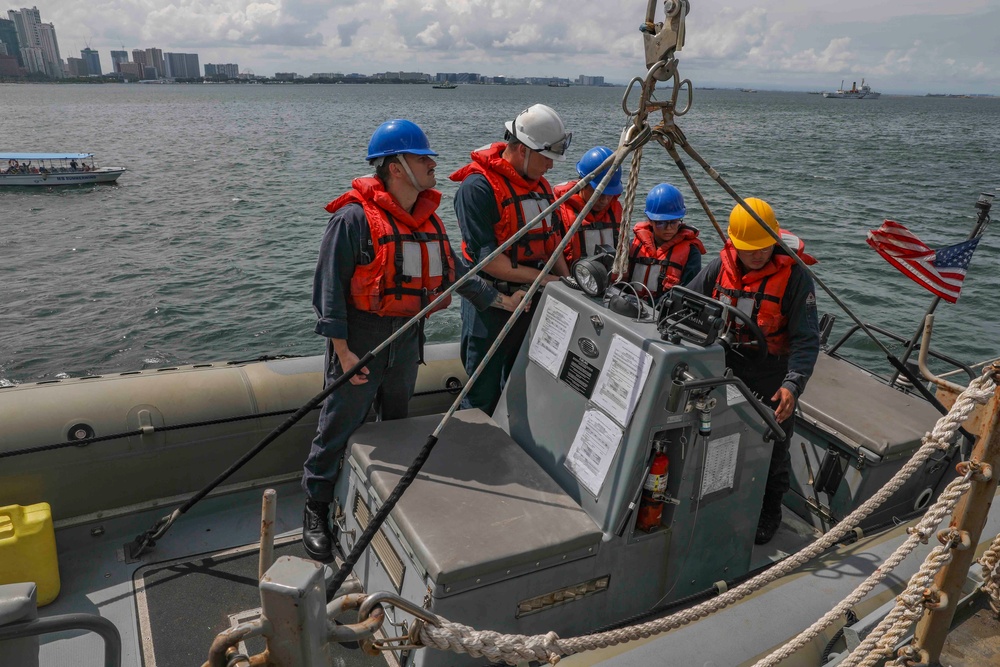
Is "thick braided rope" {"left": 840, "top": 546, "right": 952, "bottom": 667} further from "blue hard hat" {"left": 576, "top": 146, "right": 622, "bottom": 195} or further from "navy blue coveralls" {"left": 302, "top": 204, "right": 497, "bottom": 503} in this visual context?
"blue hard hat" {"left": 576, "top": 146, "right": 622, "bottom": 195}

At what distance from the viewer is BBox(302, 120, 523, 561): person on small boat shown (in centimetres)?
304

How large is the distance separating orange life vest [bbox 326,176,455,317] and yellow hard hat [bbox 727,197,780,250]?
1460mm

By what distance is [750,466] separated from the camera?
9.94 ft

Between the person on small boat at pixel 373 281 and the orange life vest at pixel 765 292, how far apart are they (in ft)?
4.21

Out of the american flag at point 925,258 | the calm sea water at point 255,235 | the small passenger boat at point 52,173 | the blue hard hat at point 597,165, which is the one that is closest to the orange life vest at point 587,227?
the blue hard hat at point 597,165

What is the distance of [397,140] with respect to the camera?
3035mm

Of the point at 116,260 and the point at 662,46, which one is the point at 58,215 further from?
the point at 662,46

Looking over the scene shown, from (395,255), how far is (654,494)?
1.49 m

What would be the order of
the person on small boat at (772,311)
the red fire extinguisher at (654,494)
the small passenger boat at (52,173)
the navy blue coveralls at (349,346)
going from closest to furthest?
1. the red fire extinguisher at (654,494)
2. the navy blue coveralls at (349,346)
3. the person on small boat at (772,311)
4. the small passenger boat at (52,173)

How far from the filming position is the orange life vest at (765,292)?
138 inches

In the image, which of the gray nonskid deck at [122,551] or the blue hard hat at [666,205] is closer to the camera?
the gray nonskid deck at [122,551]

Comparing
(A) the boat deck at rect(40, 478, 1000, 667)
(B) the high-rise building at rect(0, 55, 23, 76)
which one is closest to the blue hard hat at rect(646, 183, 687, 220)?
(A) the boat deck at rect(40, 478, 1000, 667)

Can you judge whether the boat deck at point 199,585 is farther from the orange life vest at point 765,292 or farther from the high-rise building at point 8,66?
the high-rise building at point 8,66

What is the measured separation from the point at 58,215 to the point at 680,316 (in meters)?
24.4
